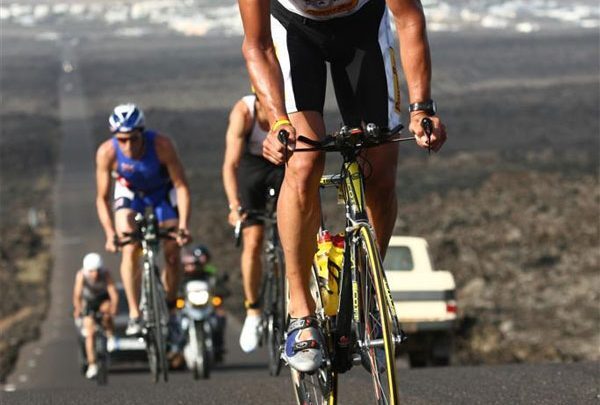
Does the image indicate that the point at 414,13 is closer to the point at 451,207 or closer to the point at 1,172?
the point at 451,207

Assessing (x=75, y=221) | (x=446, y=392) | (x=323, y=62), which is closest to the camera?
(x=323, y=62)

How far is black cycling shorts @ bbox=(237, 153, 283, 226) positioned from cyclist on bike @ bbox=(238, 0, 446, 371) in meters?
4.31

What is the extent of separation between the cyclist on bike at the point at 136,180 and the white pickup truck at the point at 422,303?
3449 millimetres

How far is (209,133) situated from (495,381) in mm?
91436

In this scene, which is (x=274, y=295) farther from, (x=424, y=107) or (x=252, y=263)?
(x=424, y=107)

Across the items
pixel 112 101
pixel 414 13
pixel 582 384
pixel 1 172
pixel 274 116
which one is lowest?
pixel 582 384

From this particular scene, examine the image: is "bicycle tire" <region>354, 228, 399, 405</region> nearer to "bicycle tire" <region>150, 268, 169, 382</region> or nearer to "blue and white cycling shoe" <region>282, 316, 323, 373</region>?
"blue and white cycling shoe" <region>282, 316, 323, 373</region>

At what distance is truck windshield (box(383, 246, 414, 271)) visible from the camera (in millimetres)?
15914

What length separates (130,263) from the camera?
1205 cm

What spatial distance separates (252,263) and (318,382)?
15.4 feet

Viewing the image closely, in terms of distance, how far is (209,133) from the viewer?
100625 millimetres

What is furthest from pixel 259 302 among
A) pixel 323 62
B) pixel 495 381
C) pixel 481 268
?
pixel 481 268

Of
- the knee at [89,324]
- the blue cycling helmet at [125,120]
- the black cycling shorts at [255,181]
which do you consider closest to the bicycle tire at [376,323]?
the black cycling shorts at [255,181]

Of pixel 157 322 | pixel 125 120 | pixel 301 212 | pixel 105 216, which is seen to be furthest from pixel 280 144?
pixel 157 322
